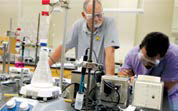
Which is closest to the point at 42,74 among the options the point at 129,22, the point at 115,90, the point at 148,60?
the point at 115,90

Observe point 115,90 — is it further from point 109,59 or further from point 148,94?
point 109,59

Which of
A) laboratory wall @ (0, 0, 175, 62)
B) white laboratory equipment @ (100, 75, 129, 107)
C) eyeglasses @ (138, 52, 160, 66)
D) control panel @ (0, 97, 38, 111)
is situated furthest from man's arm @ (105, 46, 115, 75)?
laboratory wall @ (0, 0, 175, 62)

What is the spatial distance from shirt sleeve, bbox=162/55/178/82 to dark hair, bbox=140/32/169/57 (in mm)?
160

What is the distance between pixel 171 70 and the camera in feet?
5.01

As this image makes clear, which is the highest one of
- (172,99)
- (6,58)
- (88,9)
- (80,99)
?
(88,9)

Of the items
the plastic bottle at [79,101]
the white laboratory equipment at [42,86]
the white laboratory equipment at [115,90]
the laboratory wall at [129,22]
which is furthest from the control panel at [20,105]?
the laboratory wall at [129,22]

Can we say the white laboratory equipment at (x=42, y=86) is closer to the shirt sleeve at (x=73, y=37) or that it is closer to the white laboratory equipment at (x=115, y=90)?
the white laboratory equipment at (x=115, y=90)

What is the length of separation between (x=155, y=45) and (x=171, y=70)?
0.31m

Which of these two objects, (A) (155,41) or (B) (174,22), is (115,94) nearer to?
(A) (155,41)

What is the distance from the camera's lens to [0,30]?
475 centimetres

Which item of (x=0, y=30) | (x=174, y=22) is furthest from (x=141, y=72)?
(x=0, y=30)

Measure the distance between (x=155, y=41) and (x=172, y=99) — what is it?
43 centimetres

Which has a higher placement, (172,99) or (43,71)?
(43,71)

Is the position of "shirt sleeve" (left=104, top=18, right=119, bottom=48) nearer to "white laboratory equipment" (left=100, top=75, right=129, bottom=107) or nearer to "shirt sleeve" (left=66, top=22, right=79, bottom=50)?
"shirt sleeve" (left=66, top=22, right=79, bottom=50)
